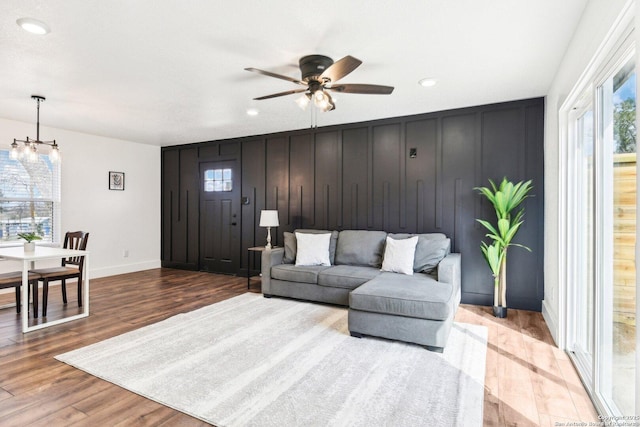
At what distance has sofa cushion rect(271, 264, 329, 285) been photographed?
4.39 m

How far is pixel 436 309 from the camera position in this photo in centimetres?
293

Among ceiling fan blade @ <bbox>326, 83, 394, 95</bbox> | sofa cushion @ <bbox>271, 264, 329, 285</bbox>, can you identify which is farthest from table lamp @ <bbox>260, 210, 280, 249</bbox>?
ceiling fan blade @ <bbox>326, 83, 394, 95</bbox>

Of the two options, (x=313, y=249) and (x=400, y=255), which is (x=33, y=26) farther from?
(x=400, y=255)

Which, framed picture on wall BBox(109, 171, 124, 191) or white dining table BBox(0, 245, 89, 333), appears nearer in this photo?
white dining table BBox(0, 245, 89, 333)

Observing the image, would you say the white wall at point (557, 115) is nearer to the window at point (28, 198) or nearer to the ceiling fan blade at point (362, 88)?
the ceiling fan blade at point (362, 88)

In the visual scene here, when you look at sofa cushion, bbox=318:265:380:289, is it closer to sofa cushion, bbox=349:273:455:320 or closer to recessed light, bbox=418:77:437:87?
sofa cushion, bbox=349:273:455:320

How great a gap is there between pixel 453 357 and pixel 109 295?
180 inches

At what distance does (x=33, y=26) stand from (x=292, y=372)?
3104mm

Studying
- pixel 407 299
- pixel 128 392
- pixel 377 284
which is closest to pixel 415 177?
pixel 377 284

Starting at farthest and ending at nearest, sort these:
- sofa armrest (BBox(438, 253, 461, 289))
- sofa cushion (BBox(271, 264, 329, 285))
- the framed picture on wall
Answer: the framed picture on wall
sofa cushion (BBox(271, 264, 329, 285))
sofa armrest (BBox(438, 253, 461, 289))

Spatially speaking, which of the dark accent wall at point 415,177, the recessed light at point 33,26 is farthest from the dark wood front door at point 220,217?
the recessed light at point 33,26

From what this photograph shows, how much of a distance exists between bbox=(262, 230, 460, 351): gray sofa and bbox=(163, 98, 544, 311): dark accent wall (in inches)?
17.0

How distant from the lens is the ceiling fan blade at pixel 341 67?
2.43 meters

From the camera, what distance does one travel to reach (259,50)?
9.23 ft
